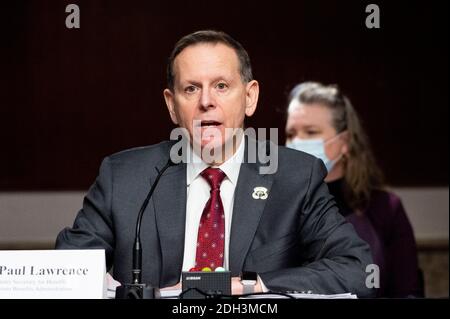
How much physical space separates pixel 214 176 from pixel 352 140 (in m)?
1.48

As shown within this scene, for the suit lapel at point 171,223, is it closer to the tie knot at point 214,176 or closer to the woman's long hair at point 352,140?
the tie knot at point 214,176

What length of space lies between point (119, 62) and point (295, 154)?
1.53 metres

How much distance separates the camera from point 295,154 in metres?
2.64

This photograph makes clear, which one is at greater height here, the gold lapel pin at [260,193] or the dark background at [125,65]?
the dark background at [125,65]

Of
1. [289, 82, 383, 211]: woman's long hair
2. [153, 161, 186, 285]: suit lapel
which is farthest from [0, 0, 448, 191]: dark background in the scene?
[153, 161, 186, 285]: suit lapel

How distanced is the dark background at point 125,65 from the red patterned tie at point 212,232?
1297 mm

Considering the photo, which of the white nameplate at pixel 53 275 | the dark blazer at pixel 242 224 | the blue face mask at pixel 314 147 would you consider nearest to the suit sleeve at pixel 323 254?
the dark blazer at pixel 242 224

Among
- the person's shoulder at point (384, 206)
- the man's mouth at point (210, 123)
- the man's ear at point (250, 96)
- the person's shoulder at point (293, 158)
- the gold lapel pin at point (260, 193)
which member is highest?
the man's ear at point (250, 96)

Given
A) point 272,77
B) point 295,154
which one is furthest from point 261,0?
point 295,154

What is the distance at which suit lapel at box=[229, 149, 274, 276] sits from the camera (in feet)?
8.01

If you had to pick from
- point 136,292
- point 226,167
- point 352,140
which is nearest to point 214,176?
point 226,167

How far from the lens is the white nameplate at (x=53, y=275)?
1.86 meters

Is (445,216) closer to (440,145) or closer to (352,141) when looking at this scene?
(440,145)

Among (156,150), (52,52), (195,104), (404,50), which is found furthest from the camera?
(404,50)
